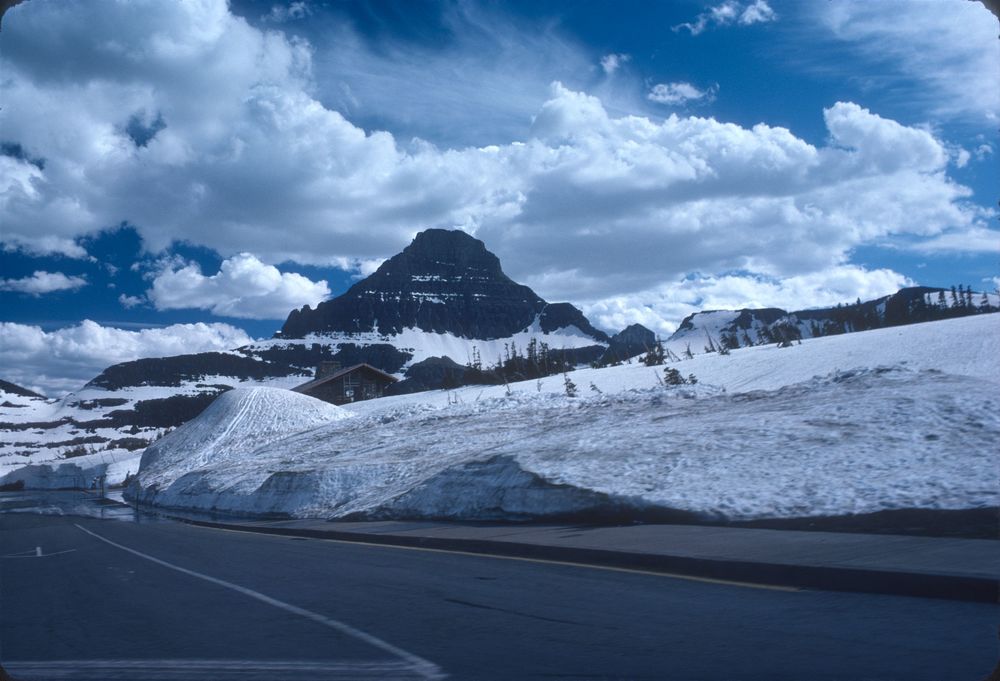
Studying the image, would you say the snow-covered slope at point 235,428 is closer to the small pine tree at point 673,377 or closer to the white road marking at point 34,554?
the small pine tree at point 673,377

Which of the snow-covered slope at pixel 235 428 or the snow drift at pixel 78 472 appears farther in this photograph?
the snow drift at pixel 78 472

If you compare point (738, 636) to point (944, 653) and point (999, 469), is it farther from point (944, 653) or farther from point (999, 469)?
point (999, 469)

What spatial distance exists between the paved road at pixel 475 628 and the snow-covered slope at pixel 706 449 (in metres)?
4.00

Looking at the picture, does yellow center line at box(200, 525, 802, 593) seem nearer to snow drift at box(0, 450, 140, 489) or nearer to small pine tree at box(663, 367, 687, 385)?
small pine tree at box(663, 367, 687, 385)

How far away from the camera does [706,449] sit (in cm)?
1576

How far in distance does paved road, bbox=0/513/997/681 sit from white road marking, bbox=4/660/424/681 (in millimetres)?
21

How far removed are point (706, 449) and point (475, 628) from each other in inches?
363

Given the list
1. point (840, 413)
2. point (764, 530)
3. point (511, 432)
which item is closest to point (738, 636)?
point (764, 530)

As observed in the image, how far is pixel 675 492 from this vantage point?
14.2m

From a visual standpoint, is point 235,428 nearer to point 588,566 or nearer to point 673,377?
point 673,377

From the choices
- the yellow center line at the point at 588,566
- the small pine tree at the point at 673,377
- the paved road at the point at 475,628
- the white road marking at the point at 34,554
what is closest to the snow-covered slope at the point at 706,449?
the small pine tree at the point at 673,377

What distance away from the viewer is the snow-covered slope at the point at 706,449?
1269 centimetres

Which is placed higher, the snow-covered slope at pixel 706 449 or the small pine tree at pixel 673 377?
the small pine tree at pixel 673 377

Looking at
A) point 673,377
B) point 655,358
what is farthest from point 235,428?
point 673,377
